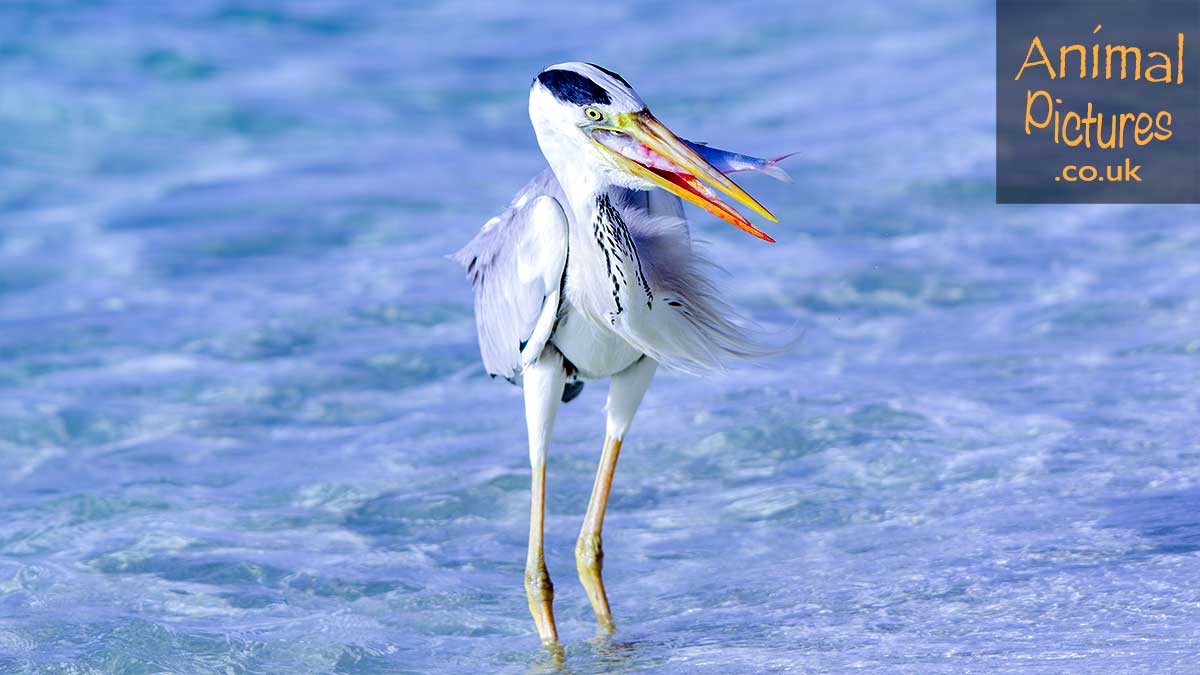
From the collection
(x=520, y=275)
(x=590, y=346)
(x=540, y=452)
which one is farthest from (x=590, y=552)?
(x=520, y=275)

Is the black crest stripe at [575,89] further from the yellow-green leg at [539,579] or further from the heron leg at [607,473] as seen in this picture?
the yellow-green leg at [539,579]

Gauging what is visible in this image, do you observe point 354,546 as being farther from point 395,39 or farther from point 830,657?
point 395,39

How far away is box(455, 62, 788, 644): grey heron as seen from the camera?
4.04 m

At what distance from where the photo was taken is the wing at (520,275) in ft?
14.4

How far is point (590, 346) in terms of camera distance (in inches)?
180

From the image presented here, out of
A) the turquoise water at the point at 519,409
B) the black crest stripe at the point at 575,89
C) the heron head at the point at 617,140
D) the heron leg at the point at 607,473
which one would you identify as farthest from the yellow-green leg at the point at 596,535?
the black crest stripe at the point at 575,89

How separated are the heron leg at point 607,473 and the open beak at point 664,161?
883 mm

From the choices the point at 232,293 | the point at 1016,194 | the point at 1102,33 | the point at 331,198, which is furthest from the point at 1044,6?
the point at 232,293

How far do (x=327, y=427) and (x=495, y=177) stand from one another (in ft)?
11.7

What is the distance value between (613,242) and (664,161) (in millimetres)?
289

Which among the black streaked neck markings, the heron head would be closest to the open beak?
the heron head

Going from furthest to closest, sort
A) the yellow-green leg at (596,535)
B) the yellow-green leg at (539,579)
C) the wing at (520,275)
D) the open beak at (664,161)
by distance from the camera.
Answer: the yellow-green leg at (596,535) → the yellow-green leg at (539,579) → the wing at (520,275) → the open beak at (664,161)

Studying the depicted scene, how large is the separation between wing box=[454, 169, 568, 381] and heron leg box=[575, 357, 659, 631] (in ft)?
1.07

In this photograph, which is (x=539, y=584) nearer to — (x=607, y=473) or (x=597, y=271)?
(x=607, y=473)
